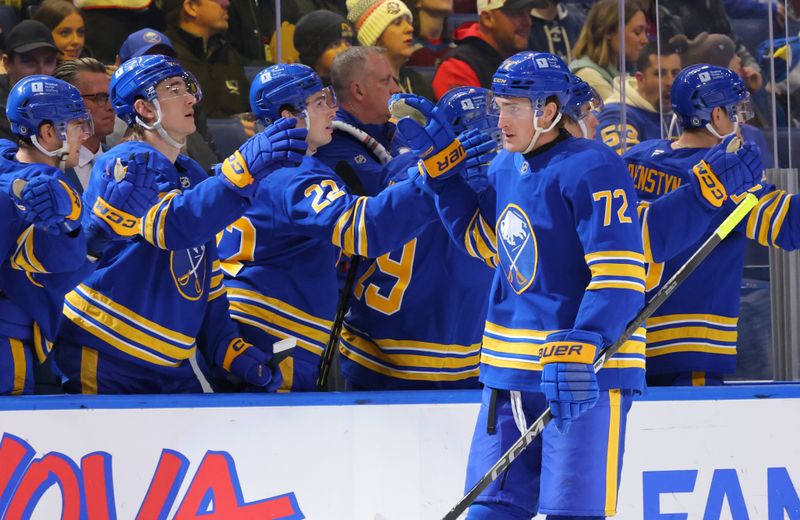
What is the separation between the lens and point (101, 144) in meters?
3.76

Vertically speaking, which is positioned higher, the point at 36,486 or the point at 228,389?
the point at 228,389

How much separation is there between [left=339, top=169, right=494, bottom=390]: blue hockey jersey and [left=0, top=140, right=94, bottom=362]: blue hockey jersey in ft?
2.70

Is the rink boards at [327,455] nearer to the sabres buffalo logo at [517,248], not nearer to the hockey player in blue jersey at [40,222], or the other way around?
the hockey player in blue jersey at [40,222]

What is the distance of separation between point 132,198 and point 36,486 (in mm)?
676

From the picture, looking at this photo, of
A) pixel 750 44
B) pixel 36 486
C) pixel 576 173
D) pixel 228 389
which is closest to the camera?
pixel 576 173

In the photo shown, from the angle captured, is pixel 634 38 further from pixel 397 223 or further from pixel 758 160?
pixel 397 223

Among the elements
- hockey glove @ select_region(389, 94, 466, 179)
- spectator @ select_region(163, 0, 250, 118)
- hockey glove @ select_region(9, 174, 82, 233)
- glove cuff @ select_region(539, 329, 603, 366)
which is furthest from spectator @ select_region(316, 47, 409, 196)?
glove cuff @ select_region(539, 329, 603, 366)

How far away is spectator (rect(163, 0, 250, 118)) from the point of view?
398 centimetres

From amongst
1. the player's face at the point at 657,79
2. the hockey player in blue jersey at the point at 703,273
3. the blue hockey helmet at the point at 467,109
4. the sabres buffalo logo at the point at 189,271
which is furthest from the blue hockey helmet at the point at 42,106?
the player's face at the point at 657,79

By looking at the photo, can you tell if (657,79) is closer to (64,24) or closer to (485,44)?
(485,44)

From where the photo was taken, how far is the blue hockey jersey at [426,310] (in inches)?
139

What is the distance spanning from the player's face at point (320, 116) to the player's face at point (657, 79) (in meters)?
1.26

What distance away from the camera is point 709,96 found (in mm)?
3605

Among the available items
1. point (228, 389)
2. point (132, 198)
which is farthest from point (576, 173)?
point (228, 389)
